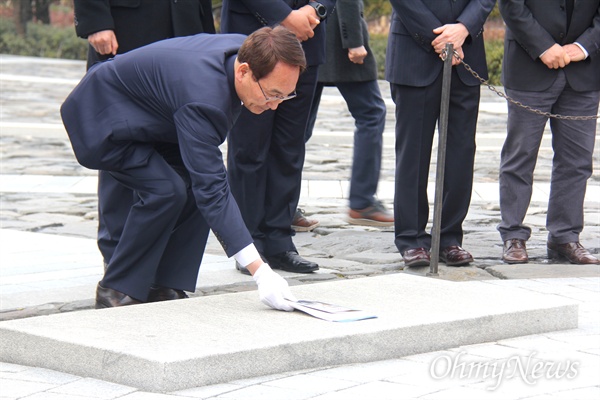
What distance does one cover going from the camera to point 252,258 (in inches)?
161

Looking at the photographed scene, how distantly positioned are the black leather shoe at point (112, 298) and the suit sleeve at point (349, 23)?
9.15 feet

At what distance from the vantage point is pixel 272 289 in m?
4.15

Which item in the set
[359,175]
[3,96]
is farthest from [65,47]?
[359,175]

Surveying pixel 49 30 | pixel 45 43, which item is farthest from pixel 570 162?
pixel 49 30

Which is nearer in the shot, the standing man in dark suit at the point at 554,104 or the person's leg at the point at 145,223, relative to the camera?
the person's leg at the point at 145,223

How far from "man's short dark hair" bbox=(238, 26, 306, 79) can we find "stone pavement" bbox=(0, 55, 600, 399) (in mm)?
1053

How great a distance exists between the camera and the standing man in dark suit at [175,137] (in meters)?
4.11

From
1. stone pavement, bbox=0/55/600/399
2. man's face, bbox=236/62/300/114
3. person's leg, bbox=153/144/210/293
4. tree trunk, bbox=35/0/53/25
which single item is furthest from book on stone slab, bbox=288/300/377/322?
tree trunk, bbox=35/0/53/25

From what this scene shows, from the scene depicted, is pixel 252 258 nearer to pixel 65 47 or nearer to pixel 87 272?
pixel 87 272

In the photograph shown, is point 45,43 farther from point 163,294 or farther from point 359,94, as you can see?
point 163,294

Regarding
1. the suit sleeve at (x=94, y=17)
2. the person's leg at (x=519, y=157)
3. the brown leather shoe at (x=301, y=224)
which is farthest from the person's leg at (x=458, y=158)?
the suit sleeve at (x=94, y=17)

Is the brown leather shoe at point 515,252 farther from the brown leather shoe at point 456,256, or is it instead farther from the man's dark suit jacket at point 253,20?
the man's dark suit jacket at point 253,20

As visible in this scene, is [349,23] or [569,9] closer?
[569,9]

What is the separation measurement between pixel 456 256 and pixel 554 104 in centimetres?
97
